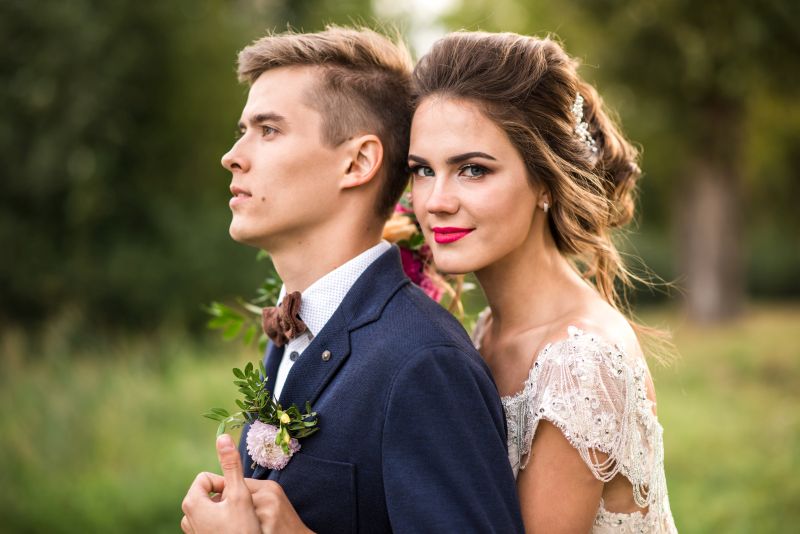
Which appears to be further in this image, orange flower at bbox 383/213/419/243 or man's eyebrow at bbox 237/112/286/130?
orange flower at bbox 383/213/419/243

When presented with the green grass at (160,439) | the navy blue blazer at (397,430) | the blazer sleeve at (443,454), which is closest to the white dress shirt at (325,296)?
the navy blue blazer at (397,430)

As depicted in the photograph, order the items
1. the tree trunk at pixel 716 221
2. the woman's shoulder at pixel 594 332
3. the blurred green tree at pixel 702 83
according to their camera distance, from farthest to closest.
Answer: the tree trunk at pixel 716 221 → the blurred green tree at pixel 702 83 → the woman's shoulder at pixel 594 332

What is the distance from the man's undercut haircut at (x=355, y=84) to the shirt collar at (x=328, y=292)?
0.80 ft

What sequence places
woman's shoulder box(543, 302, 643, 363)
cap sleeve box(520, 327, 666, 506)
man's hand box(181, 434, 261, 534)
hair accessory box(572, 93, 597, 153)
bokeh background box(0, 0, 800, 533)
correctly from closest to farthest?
man's hand box(181, 434, 261, 534) → cap sleeve box(520, 327, 666, 506) → woman's shoulder box(543, 302, 643, 363) → hair accessory box(572, 93, 597, 153) → bokeh background box(0, 0, 800, 533)

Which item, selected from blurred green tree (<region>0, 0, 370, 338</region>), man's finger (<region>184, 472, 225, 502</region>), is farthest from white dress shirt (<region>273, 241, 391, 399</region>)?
blurred green tree (<region>0, 0, 370, 338</region>)

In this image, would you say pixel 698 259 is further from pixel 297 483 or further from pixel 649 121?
pixel 297 483

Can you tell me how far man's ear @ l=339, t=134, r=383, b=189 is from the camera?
2734 mm

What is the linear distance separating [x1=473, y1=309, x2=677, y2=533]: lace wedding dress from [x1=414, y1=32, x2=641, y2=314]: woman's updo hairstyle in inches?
19.7

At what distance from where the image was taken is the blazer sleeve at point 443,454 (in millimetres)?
2160

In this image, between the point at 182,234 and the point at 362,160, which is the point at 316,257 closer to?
the point at 362,160

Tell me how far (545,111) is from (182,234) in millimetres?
11796

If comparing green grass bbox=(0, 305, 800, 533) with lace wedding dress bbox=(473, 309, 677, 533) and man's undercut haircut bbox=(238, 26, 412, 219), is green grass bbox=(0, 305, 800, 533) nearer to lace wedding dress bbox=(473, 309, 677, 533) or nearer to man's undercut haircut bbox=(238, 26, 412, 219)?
lace wedding dress bbox=(473, 309, 677, 533)

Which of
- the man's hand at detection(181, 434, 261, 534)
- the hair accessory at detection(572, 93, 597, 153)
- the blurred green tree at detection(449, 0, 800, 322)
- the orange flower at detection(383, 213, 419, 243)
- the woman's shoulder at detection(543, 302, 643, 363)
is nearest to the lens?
the man's hand at detection(181, 434, 261, 534)

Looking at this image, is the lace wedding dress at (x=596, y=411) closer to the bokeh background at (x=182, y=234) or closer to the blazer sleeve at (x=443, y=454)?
the blazer sleeve at (x=443, y=454)
